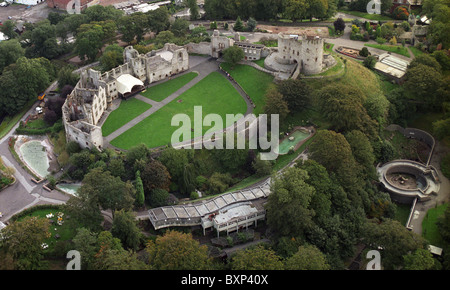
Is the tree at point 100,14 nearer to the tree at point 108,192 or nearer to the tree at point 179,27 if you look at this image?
the tree at point 179,27

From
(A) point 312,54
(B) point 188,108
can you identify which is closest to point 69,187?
(B) point 188,108

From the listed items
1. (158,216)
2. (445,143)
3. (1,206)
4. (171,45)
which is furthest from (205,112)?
(445,143)

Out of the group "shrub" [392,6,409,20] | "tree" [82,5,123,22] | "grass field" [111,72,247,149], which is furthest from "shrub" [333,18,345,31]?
"tree" [82,5,123,22]

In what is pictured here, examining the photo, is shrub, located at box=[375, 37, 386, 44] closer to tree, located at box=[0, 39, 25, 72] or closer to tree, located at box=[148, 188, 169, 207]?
tree, located at box=[148, 188, 169, 207]

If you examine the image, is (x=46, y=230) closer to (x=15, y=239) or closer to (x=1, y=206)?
(x=15, y=239)

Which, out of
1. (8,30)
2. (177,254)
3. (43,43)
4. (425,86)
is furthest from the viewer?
(8,30)

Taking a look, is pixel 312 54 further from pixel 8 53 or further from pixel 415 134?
pixel 8 53
